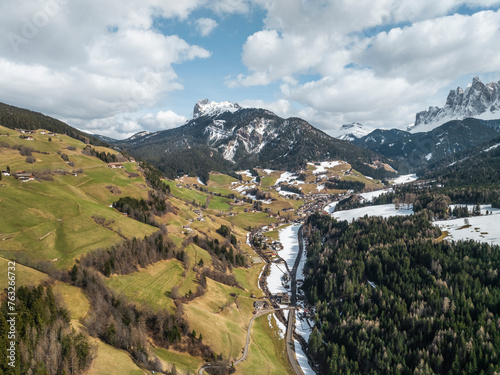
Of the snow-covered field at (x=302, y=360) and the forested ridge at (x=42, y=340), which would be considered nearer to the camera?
the forested ridge at (x=42, y=340)

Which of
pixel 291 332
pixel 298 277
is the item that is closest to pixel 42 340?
pixel 291 332

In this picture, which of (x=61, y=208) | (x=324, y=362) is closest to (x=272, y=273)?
(x=324, y=362)

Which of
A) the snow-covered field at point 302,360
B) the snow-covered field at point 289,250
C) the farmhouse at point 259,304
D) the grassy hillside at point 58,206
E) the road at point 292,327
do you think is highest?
the grassy hillside at point 58,206

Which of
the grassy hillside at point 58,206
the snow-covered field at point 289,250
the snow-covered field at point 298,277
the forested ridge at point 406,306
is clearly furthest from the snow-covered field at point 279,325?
the grassy hillside at point 58,206

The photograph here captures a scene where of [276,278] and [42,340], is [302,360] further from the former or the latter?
[42,340]

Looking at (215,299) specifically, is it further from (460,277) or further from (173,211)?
(460,277)

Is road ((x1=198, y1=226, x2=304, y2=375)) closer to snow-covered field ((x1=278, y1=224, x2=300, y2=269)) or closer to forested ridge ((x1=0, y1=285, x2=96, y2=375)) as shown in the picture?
snow-covered field ((x1=278, y1=224, x2=300, y2=269))

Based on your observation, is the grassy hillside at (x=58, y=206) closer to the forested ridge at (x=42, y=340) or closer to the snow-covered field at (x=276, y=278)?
the forested ridge at (x=42, y=340)
